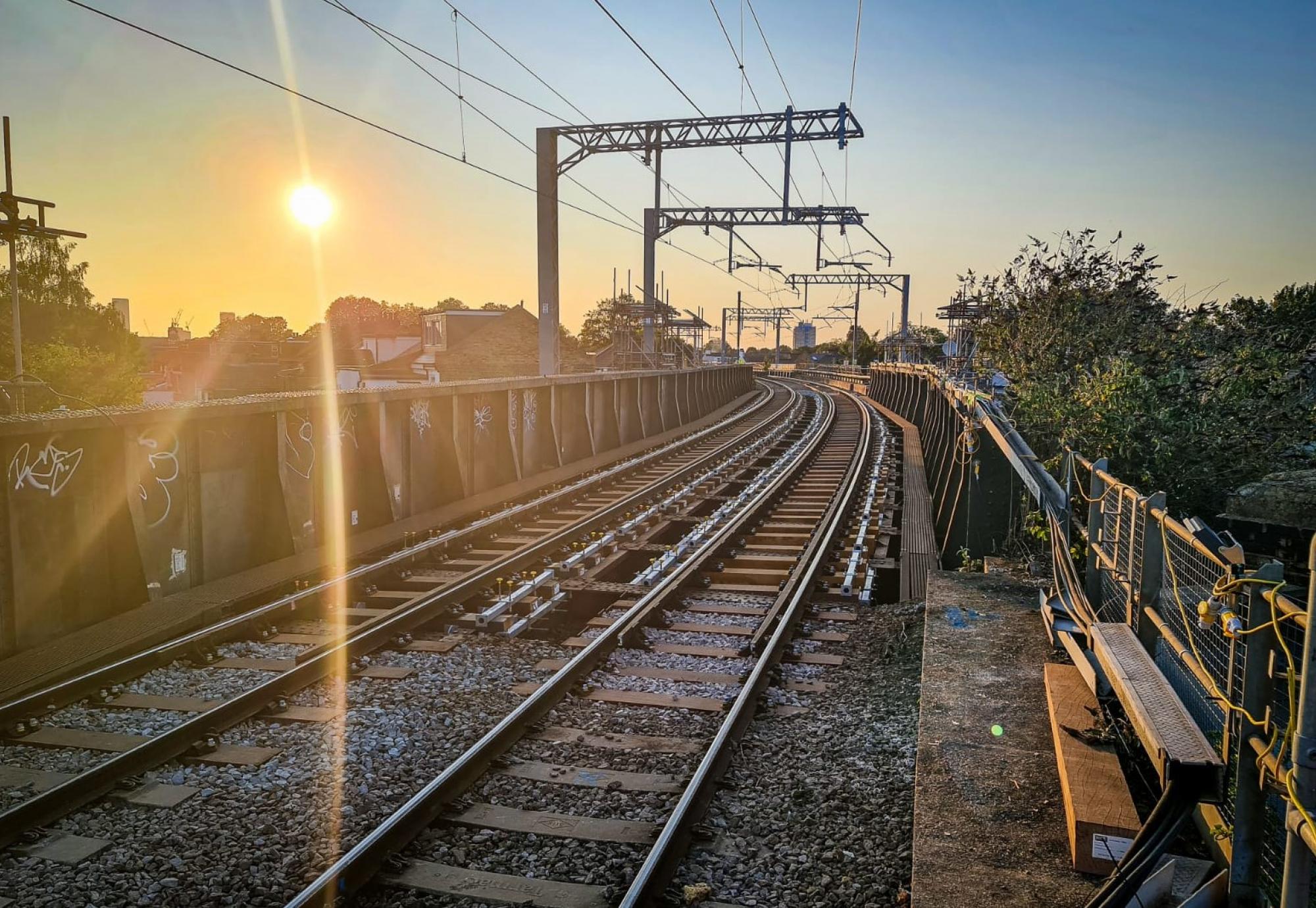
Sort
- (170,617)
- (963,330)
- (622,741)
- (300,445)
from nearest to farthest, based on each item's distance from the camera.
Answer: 1. (622,741)
2. (170,617)
3. (300,445)
4. (963,330)

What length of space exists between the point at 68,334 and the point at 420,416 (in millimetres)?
43772

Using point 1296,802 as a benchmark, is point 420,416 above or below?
above

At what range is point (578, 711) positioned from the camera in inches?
250

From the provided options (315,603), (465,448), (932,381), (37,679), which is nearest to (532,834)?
(37,679)

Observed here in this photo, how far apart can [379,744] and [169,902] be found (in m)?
1.66

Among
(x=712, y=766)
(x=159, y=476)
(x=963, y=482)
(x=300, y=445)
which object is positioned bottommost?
(x=712, y=766)

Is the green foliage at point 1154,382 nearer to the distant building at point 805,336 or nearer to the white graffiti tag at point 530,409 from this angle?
the white graffiti tag at point 530,409

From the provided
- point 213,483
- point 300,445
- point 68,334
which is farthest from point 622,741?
point 68,334

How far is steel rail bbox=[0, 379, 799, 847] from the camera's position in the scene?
15.6 ft

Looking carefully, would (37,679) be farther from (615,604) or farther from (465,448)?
(465,448)

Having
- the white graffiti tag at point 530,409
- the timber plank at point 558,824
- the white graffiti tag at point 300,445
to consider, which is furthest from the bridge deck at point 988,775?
the white graffiti tag at point 530,409

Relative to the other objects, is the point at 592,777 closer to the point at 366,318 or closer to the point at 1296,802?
the point at 1296,802

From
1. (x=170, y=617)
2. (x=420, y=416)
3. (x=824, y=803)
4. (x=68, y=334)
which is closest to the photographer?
(x=824, y=803)

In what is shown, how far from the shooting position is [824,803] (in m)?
5.16
